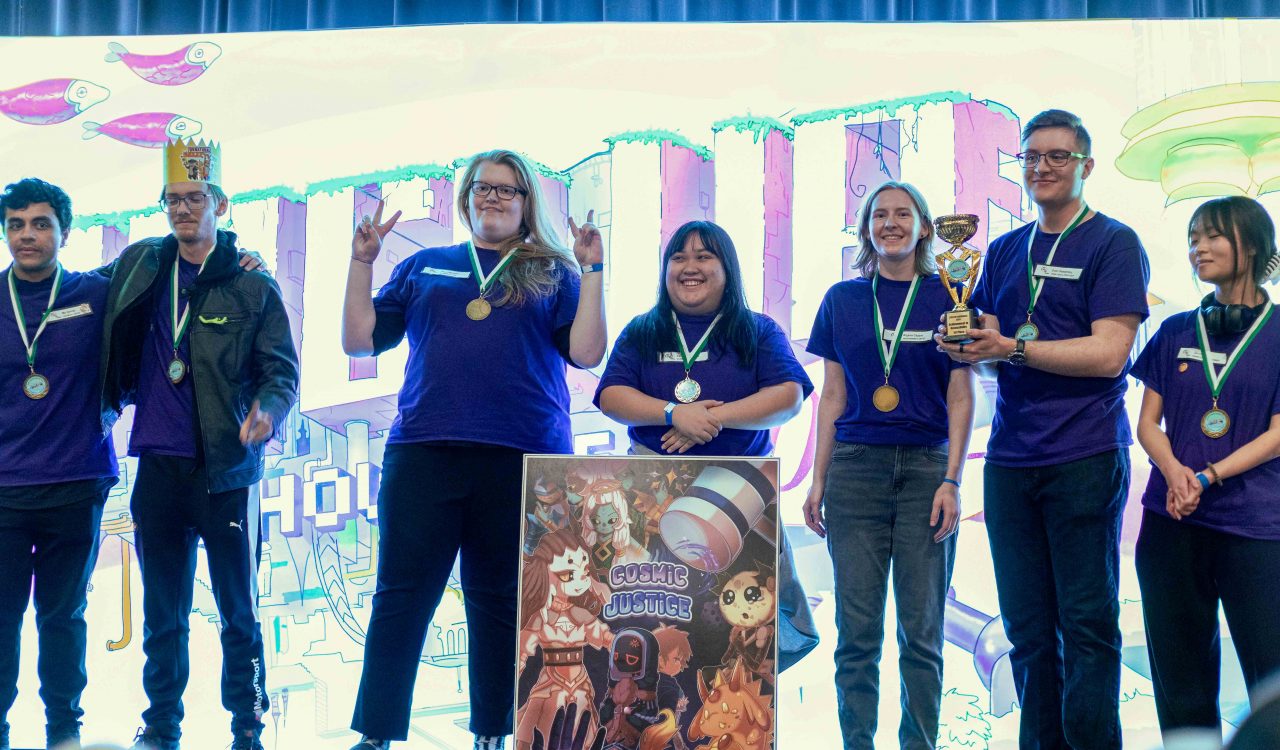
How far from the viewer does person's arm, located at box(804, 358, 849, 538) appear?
9.50ft

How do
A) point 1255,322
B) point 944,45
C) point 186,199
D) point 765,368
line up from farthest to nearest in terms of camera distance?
point 944,45, point 186,199, point 765,368, point 1255,322

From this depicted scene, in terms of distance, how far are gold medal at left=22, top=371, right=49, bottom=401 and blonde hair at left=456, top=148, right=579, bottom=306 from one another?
1348 mm

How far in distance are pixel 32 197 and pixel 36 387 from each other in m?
0.59

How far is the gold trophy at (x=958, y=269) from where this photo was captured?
2562 mm

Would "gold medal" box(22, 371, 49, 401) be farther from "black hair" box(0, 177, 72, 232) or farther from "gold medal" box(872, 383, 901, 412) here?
"gold medal" box(872, 383, 901, 412)

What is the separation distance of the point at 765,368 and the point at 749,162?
1.06 meters

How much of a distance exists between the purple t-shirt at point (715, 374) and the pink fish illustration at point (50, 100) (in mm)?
2363

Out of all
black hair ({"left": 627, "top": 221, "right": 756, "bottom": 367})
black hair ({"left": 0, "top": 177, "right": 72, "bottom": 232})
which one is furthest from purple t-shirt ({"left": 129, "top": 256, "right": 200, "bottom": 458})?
black hair ({"left": 627, "top": 221, "right": 756, "bottom": 367})

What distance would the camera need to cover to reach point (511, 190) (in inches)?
117

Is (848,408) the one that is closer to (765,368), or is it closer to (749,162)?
(765,368)

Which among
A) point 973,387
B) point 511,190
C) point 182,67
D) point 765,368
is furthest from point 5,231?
point 973,387

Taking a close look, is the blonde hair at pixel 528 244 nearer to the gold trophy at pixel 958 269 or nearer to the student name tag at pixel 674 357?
the student name tag at pixel 674 357

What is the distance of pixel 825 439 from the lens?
2912mm

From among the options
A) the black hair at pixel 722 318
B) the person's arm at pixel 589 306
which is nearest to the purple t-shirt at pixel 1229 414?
the black hair at pixel 722 318
